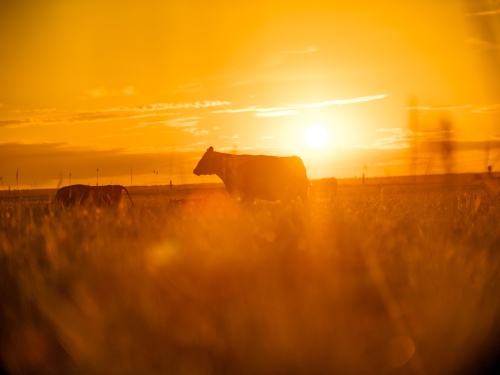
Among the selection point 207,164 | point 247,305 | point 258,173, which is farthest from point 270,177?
point 247,305

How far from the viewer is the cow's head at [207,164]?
21.6 metres

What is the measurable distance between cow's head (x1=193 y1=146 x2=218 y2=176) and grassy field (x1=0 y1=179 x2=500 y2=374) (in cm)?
1692

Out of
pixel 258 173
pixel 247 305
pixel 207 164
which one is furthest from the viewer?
pixel 207 164

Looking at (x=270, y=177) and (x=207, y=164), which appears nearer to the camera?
(x=270, y=177)

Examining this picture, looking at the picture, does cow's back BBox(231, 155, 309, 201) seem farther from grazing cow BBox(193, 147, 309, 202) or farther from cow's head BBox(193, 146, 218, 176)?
cow's head BBox(193, 146, 218, 176)

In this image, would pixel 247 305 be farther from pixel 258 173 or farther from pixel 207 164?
pixel 207 164

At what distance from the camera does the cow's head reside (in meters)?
Answer: 21.6

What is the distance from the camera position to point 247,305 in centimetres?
293

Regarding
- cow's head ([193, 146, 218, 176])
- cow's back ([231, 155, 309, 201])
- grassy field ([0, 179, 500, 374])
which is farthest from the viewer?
cow's head ([193, 146, 218, 176])

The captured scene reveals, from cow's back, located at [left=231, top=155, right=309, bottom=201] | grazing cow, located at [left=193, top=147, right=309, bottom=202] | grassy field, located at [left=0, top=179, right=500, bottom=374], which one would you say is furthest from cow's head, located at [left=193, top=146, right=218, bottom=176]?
grassy field, located at [left=0, top=179, right=500, bottom=374]

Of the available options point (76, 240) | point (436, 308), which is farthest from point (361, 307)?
point (76, 240)

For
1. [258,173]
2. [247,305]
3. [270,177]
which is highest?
[258,173]

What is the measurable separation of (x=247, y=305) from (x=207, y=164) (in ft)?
61.8

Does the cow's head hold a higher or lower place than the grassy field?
higher
